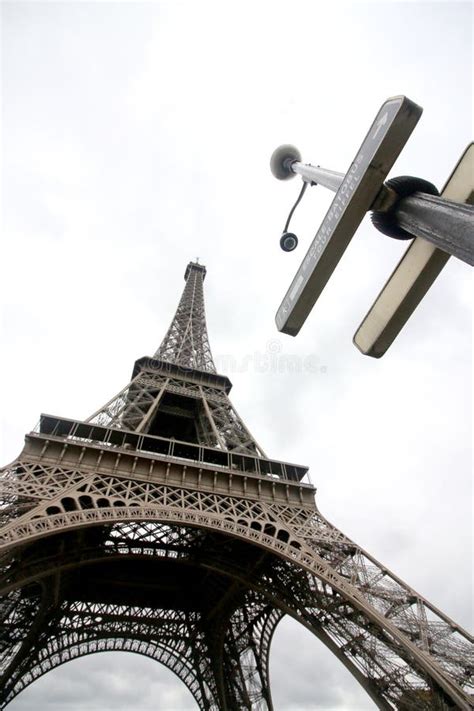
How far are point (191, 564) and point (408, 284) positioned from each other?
1555 centimetres

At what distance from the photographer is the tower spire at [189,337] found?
90.3 feet

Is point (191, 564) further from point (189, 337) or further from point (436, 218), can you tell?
point (189, 337)

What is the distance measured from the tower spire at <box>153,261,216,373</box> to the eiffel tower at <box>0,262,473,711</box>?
3.84 metres

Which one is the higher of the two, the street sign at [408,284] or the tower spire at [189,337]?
the tower spire at [189,337]

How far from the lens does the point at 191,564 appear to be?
15.0 meters

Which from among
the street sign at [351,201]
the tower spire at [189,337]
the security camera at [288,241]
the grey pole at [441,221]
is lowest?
the grey pole at [441,221]

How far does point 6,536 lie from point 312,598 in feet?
31.0

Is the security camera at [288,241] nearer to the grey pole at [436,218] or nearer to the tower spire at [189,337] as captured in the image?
the grey pole at [436,218]

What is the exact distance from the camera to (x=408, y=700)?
34.2 feet

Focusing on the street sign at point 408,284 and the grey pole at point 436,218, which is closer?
the grey pole at point 436,218

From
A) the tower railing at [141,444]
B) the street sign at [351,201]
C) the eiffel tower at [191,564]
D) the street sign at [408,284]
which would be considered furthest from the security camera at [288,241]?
the tower railing at [141,444]

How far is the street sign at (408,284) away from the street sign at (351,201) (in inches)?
12.5

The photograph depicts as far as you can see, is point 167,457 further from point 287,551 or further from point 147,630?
Result: point 147,630

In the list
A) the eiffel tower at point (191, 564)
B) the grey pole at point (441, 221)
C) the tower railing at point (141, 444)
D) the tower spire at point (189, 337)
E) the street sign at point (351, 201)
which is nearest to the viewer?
the grey pole at point (441, 221)
